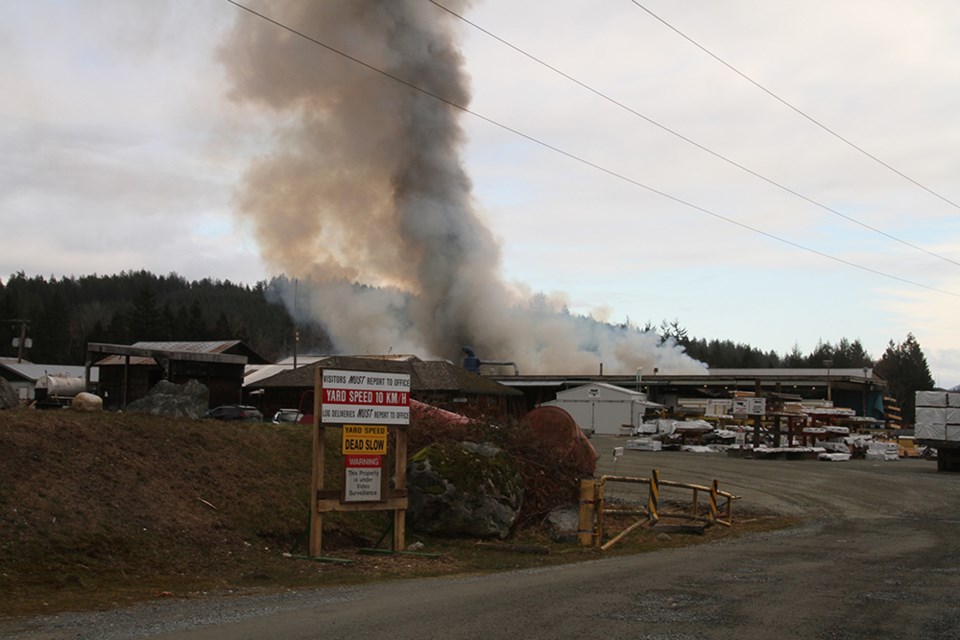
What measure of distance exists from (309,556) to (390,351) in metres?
62.9

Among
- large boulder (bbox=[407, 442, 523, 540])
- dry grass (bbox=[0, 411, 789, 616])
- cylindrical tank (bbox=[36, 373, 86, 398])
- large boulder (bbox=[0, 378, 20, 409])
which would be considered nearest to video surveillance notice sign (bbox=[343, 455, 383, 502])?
dry grass (bbox=[0, 411, 789, 616])

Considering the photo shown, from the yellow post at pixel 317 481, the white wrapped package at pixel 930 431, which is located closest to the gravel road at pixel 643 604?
the yellow post at pixel 317 481

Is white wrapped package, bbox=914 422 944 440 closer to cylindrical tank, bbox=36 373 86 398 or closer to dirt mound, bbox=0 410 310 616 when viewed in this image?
dirt mound, bbox=0 410 310 616

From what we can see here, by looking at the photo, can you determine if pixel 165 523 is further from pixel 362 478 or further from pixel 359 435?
pixel 359 435

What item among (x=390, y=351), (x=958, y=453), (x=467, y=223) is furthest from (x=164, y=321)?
(x=958, y=453)

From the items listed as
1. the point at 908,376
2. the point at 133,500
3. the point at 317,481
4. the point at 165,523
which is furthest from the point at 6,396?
the point at 908,376

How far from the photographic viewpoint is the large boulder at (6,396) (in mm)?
16766

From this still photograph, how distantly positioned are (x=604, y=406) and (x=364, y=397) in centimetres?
5779

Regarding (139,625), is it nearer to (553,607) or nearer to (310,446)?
(553,607)

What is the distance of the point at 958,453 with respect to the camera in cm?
3800

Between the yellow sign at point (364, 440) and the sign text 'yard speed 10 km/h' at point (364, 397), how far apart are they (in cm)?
15

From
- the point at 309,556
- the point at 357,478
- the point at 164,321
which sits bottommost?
the point at 309,556

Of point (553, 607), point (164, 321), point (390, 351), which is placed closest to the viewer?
point (553, 607)

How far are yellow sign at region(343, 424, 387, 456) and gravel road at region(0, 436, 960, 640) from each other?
2977 mm
